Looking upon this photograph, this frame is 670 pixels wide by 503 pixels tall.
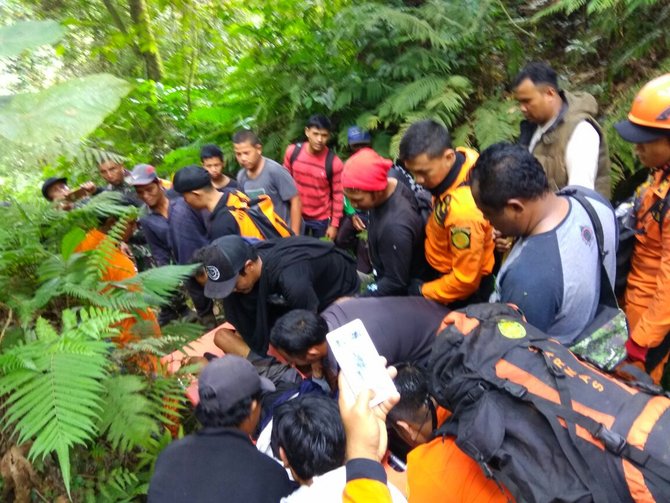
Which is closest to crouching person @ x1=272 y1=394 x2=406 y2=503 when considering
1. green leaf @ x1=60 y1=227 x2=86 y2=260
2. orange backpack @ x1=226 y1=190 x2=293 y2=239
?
green leaf @ x1=60 y1=227 x2=86 y2=260

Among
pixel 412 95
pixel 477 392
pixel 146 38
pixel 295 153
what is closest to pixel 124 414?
pixel 477 392

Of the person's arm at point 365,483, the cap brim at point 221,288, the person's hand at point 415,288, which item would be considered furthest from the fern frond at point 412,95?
the person's arm at point 365,483

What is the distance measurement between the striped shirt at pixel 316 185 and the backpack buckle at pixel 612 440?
13.1 feet

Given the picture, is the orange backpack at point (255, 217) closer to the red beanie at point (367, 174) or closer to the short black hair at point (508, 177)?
the red beanie at point (367, 174)

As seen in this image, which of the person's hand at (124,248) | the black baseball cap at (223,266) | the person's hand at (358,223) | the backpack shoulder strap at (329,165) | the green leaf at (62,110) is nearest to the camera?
the green leaf at (62,110)

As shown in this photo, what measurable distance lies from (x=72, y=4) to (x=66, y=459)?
1106cm

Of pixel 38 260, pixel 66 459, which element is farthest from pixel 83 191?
pixel 66 459

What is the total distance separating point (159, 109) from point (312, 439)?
800cm

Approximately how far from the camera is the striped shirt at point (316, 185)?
17.1 ft

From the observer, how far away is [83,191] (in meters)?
4.18

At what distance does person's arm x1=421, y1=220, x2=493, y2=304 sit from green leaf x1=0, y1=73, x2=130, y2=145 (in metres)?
1.89

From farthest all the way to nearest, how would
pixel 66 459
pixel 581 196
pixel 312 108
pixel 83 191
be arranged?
1. pixel 312 108
2. pixel 83 191
3. pixel 581 196
4. pixel 66 459

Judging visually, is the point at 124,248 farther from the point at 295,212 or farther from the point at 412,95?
the point at 412,95

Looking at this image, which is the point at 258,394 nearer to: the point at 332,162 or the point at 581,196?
the point at 581,196
